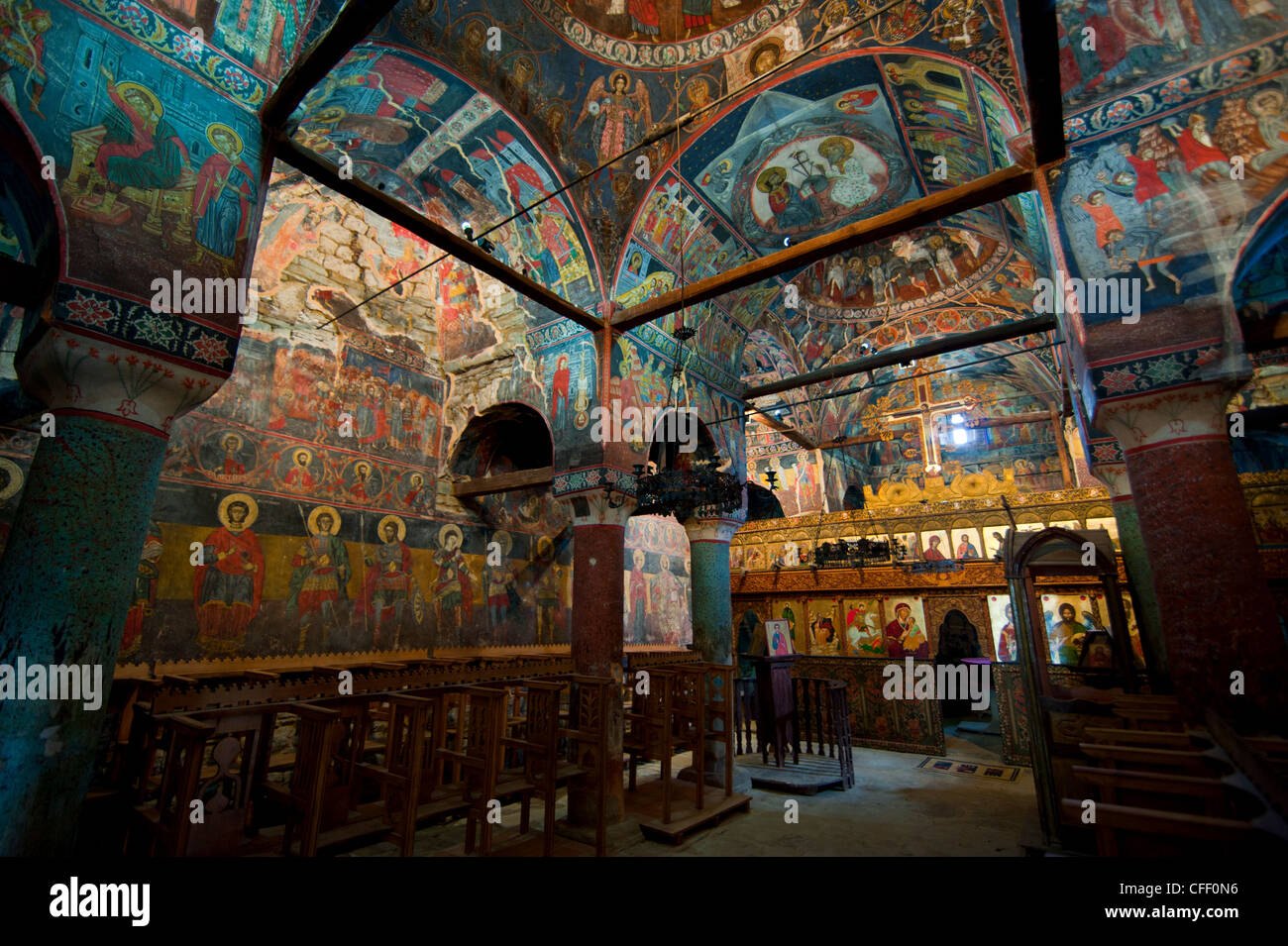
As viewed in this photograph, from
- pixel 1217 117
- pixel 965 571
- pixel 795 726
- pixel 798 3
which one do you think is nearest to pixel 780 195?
pixel 798 3

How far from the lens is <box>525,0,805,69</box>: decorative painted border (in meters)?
7.03

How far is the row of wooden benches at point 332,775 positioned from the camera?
333cm

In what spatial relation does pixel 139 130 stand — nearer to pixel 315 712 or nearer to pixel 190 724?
pixel 190 724

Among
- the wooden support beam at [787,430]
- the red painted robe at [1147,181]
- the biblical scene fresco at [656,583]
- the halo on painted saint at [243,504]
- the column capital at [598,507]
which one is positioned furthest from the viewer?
the wooden support beam at [787,430]

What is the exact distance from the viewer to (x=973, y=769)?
27.5 ft

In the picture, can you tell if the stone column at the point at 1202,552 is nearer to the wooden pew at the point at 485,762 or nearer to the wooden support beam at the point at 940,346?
the wooden support beam at the point at 940,346

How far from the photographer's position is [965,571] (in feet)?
34.3

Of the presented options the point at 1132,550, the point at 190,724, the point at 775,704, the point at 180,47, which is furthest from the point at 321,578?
the point at 1132,550

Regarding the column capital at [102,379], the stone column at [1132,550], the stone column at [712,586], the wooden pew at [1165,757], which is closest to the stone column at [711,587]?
the stone column at [712,586]

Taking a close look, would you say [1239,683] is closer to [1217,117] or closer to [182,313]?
[1217,117]

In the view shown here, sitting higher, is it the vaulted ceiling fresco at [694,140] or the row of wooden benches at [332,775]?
the vaulted ceiling fresco at [694,140]

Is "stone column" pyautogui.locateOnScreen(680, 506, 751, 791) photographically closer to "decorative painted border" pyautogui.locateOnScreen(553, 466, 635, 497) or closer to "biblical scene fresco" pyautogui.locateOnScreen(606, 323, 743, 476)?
"biblical scene fresco" pyautogui.locateOnScreen(606, 323, 743, 476)

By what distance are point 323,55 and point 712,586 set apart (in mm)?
8030

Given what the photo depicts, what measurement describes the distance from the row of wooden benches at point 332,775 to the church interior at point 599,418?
0.04 meters
